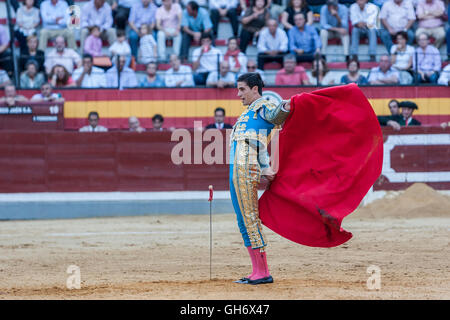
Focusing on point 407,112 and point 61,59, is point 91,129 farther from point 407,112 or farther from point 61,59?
point 407,112

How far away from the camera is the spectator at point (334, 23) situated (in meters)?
11.7

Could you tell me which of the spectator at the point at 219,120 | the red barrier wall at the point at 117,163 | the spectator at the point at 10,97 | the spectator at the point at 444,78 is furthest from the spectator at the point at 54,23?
the spectator at the point at 444,78

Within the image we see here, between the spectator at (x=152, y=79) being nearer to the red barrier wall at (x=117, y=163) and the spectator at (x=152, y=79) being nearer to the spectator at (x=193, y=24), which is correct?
the spectator at (x=193, y=24)

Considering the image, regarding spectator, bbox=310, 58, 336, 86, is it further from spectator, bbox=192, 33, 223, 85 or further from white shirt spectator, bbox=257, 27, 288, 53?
spectator, bbox=192, 33, 223, 85

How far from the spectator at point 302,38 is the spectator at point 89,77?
295 centimetres

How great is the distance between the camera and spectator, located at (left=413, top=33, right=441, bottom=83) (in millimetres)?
11211

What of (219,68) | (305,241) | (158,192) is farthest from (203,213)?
(305,241)

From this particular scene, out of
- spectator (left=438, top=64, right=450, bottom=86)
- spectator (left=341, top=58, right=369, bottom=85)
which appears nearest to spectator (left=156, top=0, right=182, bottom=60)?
spectator (left=341, top=58, right=369, bottom=85)

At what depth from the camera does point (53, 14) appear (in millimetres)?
11898

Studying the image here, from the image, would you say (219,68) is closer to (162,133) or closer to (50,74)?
(162,133)

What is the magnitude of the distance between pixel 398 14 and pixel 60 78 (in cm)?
536

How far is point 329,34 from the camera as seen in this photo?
11836mm

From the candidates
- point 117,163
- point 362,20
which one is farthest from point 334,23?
point 117,163

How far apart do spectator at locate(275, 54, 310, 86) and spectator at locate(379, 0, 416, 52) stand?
159cm
